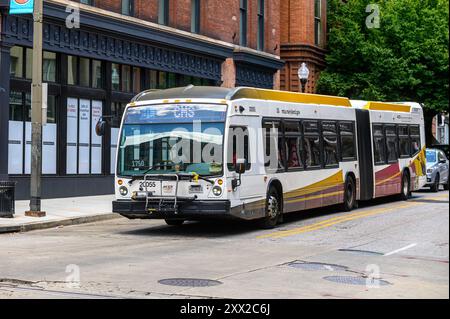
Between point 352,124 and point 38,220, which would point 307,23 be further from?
point 38,220

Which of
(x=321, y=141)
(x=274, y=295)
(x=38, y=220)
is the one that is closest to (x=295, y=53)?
(x=321, y=141)

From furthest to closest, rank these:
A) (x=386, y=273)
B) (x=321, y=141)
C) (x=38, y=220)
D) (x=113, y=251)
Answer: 1. (x=321, y=141)
2. (x=38, y=220)
3. (x=113, y=251)
4. (x=386, y=273)

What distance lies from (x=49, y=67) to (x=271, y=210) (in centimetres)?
1040

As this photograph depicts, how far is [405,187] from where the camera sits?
82.2 ft

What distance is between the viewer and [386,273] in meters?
10.8

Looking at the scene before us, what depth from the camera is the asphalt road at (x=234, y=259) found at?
29.9 feet

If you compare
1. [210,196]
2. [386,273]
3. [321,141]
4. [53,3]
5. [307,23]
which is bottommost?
[386,273]

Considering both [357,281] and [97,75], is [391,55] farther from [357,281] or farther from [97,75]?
[357,281]

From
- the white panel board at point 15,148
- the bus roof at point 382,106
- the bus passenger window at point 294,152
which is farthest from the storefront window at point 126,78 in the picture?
the bus passenger window at point 294,152

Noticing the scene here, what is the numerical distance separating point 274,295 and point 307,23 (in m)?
31.1

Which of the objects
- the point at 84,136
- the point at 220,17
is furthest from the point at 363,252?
the point at 220,17

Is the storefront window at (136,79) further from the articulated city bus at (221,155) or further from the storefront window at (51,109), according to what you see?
the articulated city bus at (221,155)

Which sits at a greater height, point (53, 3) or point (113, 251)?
point (53, 3)

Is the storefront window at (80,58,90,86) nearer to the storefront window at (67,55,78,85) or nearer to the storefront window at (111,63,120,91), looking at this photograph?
the storefront window at (67,55,78,85)
